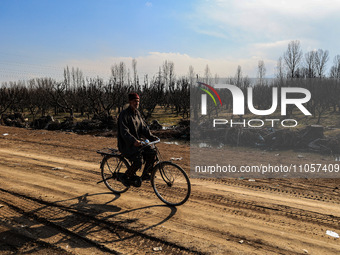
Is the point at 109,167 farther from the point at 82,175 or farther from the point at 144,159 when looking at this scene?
the point at 82,175

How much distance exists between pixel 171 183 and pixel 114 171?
1277mm

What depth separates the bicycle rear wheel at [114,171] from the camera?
5.44 m

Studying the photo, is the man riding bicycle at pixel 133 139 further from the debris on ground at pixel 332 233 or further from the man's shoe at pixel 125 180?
the debris on ground at pixel 332 233

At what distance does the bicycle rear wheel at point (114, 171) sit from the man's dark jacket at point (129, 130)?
353 millimetres

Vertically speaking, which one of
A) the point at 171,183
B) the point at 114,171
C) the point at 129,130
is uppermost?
the point at 129,130

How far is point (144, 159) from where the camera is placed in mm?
5137

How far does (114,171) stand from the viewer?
5.60 m

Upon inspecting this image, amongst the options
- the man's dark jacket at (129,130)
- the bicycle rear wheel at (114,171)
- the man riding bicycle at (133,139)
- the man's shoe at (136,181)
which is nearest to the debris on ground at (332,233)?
the man riding bicycle at (133,139)

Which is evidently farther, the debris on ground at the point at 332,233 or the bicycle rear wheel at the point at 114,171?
the bicycle rear wheel at the point at 114,171

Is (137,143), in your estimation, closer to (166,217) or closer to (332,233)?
(166,217)

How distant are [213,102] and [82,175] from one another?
24.0 m

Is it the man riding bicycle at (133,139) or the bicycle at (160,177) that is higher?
the man riding bicycle at (133,139)

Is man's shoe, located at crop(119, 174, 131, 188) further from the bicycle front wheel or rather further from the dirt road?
the bicycle front wheel

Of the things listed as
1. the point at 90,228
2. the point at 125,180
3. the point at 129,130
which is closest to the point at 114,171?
the point at 125,180
